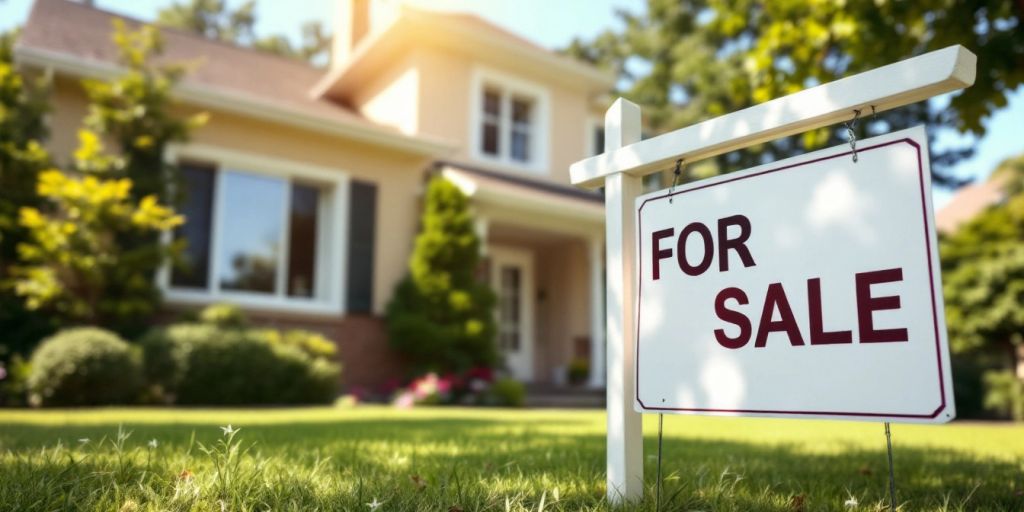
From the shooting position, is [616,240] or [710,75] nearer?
[616,240]

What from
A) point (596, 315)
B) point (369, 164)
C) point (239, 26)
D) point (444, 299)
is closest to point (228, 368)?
point (444, 299)

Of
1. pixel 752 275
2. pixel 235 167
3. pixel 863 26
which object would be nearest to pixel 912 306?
pixel 752 275

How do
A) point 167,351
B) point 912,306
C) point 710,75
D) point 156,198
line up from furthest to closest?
point 710,75 → point 156,198 → point 167,351 → point 912,306

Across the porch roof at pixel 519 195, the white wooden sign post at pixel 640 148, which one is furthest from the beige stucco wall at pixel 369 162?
the white wooden sign post at pixel 640 148

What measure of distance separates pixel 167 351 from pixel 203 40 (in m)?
7.65

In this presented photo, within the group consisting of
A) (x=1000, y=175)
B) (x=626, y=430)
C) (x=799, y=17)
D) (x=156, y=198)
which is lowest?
(x=626, y=430)

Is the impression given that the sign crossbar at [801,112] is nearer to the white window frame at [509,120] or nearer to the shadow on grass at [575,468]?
the shadow on grass at [575,468]

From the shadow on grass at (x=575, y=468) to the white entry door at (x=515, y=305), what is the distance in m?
8.75

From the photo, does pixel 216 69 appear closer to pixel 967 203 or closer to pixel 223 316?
pixel 223 316

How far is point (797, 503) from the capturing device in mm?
2230

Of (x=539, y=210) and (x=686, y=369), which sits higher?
(x=539, y=210)

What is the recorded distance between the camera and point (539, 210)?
1175 cm

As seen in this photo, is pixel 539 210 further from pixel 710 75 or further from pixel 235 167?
pixel 710 75

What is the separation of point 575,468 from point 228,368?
646 cm
